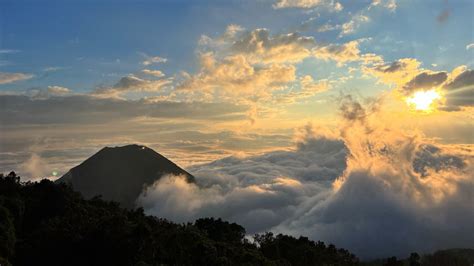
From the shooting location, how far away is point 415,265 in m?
170

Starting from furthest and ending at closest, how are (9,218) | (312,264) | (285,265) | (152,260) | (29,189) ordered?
Answer: (312,264), (29,189), (285,265), (9,218), (152,260)

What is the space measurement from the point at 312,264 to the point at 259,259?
5012 centimetres

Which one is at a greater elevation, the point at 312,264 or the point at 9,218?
the point at 9,218

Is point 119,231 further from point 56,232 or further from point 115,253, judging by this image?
point 56,232

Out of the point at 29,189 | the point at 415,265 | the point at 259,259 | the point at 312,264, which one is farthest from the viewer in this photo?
the point at 415,265

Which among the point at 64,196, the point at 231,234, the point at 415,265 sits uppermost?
the point at 64,196

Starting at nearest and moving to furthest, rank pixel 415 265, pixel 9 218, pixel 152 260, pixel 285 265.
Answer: pixel 152 260 < pixel 9 218 < pixel 285 265 < pixel 415 265

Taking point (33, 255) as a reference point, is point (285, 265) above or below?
below

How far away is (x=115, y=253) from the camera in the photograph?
254 feet

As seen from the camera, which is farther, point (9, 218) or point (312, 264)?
point (312, 264)

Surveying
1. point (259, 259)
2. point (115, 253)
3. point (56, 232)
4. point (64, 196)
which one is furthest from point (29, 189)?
point (259, 259)

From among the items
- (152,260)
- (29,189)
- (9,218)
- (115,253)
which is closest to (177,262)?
(152,260)

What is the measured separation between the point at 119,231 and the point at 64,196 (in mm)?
47353

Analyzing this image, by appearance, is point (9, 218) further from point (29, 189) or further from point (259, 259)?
point (259, 259)
